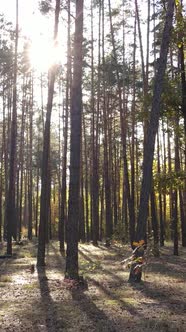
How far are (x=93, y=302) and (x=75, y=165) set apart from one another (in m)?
3.32

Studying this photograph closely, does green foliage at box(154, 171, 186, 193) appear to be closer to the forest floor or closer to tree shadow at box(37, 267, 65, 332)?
the forest floor

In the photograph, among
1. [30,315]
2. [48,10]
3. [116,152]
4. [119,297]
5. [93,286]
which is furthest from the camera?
[116,152]

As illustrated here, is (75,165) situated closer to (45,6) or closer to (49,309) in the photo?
(49,309)

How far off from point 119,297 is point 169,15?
20.2 feet

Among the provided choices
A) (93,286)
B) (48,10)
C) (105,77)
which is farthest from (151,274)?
(105,77)

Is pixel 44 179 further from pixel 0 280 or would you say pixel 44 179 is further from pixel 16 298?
pixel 16 298

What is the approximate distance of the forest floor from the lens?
6177mm

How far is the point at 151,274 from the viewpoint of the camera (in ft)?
38.5

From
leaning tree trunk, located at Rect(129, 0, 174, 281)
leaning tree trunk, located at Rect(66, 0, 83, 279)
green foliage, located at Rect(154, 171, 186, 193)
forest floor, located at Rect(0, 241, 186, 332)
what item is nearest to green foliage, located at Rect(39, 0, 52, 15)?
leaning tree trunk, located at Rect(66, 0, 83, 279)

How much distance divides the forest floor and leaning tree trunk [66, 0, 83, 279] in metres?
0.56

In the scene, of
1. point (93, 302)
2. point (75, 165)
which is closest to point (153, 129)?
point (75, 165)

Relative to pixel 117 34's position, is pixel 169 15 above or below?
below

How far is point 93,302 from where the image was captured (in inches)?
302

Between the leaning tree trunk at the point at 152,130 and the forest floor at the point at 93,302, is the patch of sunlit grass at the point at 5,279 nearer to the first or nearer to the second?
the forest floor at the point at 93,302
